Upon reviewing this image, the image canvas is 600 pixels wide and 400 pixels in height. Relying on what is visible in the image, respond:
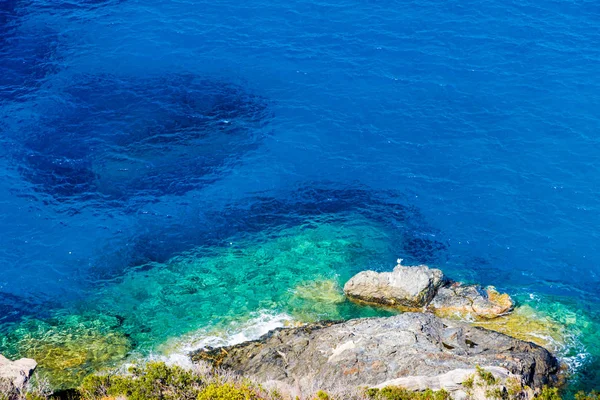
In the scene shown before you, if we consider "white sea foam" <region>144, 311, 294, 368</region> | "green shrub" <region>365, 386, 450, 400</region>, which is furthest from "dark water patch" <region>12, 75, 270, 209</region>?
"green shrub" <region>365, 386, 450, 400</region>

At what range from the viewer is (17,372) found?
42.8 meters

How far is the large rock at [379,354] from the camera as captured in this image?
4691cm

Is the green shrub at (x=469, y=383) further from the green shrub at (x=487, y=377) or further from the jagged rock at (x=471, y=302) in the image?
the jagged rock at (x=471, y=302)

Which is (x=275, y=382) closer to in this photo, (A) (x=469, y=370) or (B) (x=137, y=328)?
(A) (x=469, y=370)

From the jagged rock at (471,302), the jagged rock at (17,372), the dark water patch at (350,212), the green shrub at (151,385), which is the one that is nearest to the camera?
the green shrub at (151,385)

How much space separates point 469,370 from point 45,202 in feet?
135

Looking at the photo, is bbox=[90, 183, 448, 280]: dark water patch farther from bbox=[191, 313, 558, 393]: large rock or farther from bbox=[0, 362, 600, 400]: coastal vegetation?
bbox=[0, 362, 600, 400]: coastal vegetation

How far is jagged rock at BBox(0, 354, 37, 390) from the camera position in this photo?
41812 millimetres

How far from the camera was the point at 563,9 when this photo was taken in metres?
88.5

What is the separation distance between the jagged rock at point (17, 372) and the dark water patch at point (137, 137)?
972 inches

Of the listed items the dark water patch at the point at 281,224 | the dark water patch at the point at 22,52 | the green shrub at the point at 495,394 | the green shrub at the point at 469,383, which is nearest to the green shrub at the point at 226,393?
the green shrub at the point at 469,383

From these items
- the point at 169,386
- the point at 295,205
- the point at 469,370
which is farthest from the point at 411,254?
the point at 169,386

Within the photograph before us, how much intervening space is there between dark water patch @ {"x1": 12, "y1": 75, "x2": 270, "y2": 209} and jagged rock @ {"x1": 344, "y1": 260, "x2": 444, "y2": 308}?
1948 cm

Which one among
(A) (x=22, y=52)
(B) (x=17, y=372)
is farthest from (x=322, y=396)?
(A) (x=22, y=52)
